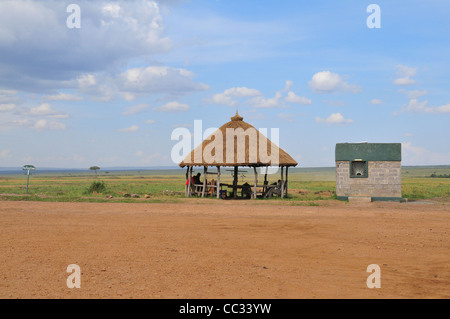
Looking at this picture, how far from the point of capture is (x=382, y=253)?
9625mm

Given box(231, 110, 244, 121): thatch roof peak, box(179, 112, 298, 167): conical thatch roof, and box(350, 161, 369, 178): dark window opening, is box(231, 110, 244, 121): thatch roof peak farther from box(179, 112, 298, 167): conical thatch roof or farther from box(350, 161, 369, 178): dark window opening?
box(350, 161, 369, 178): dark window opening

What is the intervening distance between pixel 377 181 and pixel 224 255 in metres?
17.1

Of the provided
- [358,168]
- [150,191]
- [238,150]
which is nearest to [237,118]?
[238,150]

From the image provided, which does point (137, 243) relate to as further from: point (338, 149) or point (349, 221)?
point (338, 149)

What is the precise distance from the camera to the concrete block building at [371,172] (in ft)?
79.2

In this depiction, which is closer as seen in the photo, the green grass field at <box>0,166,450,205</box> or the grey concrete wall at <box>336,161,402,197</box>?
the grey concrete wall at <box>336,161,402,197</box>

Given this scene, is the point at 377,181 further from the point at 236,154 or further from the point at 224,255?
the point at 224,255

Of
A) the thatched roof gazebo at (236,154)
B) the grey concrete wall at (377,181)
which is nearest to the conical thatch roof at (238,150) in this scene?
the thatched roof gazebo at (236,154)

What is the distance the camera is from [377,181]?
24.2m

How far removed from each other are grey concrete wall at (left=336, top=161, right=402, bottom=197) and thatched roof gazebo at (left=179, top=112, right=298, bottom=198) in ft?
11.0

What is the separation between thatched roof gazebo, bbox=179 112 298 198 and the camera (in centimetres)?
2448

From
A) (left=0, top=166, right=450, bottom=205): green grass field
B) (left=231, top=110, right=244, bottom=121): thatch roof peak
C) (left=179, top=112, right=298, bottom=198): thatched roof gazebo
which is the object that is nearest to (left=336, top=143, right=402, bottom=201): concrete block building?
(left=0, top=166, right=450, bottom=205): green grass field

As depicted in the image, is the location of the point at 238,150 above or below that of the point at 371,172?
above
